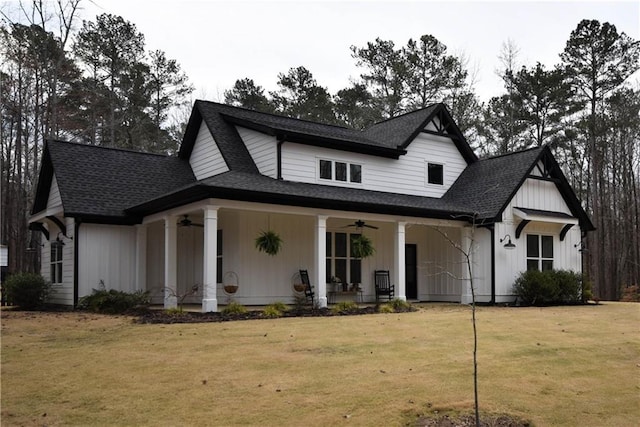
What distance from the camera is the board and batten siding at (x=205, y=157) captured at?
2003cm

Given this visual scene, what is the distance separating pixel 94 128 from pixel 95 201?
17274 mm

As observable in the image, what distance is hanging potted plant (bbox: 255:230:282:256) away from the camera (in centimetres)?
1678

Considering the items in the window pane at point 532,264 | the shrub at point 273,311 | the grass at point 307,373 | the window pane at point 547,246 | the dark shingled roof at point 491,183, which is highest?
the dark shingled roof at point 491,183

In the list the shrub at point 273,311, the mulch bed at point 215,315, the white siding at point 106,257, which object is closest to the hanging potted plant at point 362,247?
the mulch bed at point 215,315

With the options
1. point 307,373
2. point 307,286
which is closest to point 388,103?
point 307,286

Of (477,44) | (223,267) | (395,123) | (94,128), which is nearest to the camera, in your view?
(223,267)

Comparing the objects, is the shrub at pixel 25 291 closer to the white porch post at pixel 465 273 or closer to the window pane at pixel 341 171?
the window pane at pixel 341 171

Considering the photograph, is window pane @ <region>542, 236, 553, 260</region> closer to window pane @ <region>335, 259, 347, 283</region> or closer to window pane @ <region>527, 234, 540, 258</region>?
window pane @ <region>527, 234, 540, 258</region>

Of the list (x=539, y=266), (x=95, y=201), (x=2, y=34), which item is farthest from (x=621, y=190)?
(x=2, y=34)

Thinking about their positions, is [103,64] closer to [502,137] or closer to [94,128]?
[94,128]

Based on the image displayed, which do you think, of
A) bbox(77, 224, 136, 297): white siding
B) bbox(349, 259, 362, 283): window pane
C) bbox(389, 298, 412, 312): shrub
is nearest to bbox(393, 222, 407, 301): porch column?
bbox(389, 298, 412, 312): shrub

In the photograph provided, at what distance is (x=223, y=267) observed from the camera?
18.2 meters

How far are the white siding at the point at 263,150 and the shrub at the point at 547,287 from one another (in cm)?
838

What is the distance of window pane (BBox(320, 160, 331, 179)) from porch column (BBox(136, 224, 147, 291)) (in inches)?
216
